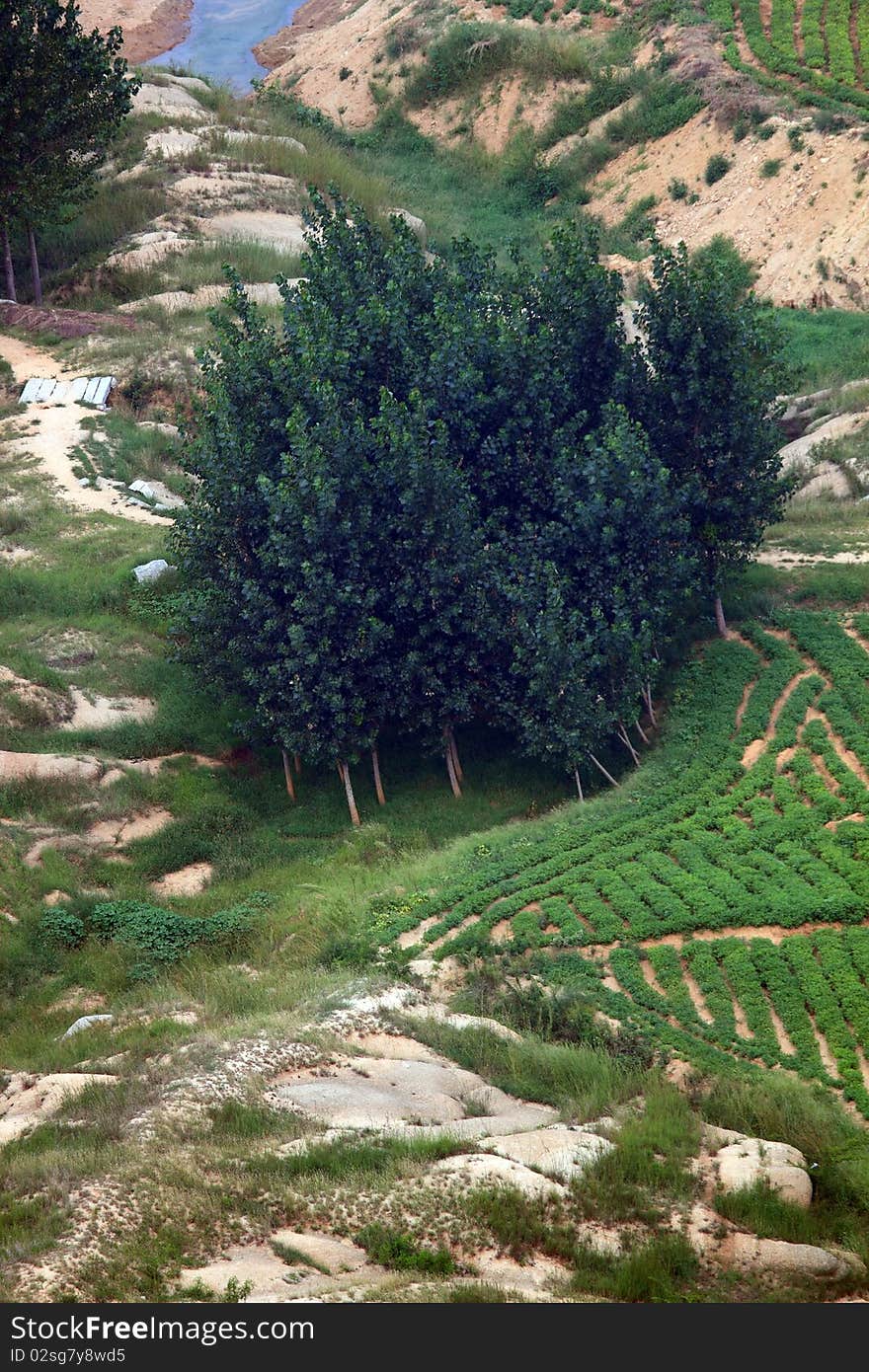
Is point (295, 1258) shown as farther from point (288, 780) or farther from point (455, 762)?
point (455, 762)

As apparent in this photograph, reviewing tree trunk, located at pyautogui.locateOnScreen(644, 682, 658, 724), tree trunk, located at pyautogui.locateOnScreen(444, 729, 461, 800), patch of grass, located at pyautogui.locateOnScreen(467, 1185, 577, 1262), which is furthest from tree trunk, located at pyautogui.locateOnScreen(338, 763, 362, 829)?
patch of grass, located at pyautogui.locateOnScreen(467, 1185, 577, 1262)

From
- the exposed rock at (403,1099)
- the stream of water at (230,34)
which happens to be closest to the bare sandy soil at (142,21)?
the stream of water at (230,34)

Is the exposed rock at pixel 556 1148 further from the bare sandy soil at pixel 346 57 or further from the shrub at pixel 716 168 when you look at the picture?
the bare sandy soil at pixel 346 57

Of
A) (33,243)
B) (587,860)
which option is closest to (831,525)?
(587,860)

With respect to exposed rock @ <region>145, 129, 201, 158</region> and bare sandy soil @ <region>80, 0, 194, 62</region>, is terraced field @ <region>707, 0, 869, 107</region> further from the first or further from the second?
bare sandy soil @ <region>80, 0, 194, 62</region>

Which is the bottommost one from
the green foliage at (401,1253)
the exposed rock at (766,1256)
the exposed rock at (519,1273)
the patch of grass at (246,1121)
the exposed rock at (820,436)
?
the exposed rock at (766,1256)

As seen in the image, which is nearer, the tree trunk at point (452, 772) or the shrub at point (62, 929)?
the shrub at point (62, 929)

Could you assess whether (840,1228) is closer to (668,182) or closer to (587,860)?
(587,860)
